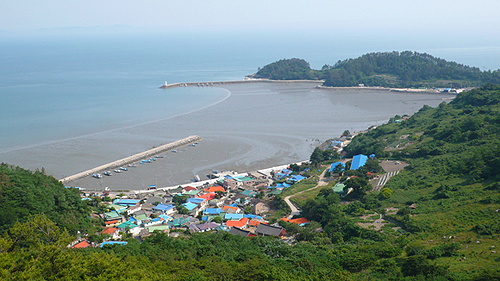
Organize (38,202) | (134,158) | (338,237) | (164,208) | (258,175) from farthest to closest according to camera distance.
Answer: (134,158)
(258,175)
(164,208)
(38,202)
(338,237)

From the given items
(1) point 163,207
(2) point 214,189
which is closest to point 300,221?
(2) point 214,189

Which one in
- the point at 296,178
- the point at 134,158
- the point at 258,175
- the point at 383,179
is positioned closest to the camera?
the point at 383,179

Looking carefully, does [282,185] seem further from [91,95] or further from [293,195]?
[91,95]

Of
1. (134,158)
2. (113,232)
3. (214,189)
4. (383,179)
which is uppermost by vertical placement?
(383,179)

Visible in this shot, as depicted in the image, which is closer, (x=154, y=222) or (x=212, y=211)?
(x=154, y=222)

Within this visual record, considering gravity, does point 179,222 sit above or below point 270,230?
below

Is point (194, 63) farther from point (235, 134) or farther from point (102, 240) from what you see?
point (102, 240)

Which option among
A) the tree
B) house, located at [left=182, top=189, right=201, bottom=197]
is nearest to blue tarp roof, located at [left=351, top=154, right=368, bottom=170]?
the tree

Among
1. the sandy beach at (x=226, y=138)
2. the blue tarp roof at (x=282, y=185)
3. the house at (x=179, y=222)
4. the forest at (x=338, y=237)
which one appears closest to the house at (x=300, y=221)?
the forest at (x=338, y=237)

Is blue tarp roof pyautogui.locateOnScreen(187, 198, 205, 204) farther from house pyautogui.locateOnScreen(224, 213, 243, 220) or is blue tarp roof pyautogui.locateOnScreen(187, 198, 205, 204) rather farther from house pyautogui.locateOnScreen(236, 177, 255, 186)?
house pyautogui.locateOnScreen(236, 177, 255, 186)
